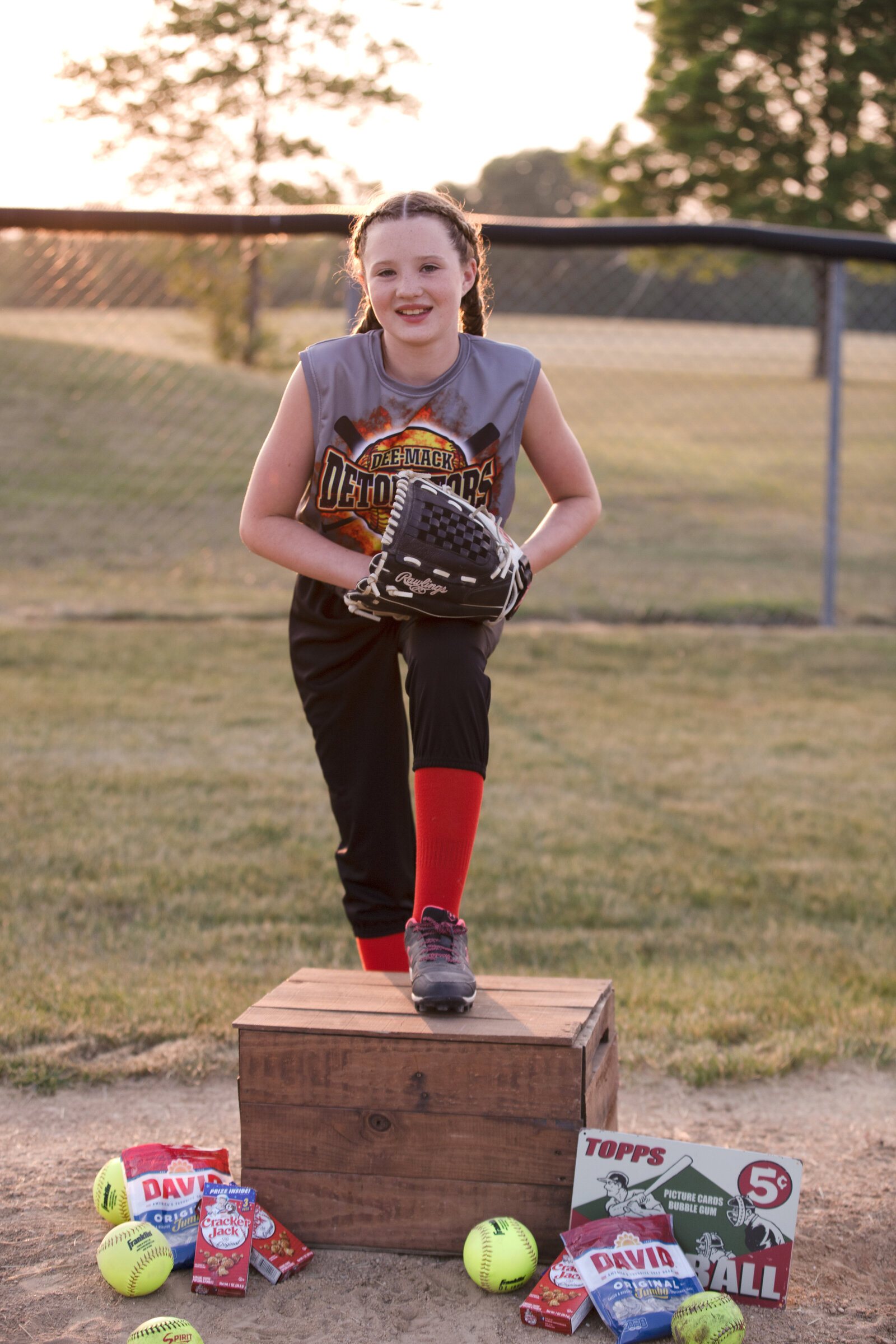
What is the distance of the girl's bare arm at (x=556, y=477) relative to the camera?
8.34 feet

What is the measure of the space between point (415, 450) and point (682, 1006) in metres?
1.91

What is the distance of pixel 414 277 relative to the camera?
2.40 meters

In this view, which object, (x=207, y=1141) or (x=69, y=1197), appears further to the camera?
(x=207, y=1141)

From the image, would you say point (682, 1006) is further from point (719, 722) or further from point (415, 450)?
point (719, 722)

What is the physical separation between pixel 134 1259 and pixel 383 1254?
459 mm

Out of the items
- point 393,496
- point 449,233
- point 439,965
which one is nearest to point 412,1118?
point 439,965

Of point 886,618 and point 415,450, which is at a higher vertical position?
point 415,450

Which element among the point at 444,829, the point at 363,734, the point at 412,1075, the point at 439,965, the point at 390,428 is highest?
the point at 390,428

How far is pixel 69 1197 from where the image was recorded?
246cm

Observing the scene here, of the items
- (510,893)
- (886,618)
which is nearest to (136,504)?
(886,618)

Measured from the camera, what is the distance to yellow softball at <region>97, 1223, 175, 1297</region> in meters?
2.09

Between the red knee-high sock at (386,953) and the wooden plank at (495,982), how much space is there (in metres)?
0.12

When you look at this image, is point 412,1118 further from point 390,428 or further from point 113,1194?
point 390,428

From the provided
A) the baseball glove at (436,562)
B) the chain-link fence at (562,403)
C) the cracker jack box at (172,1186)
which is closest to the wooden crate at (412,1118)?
the cracker jack box at (172,1186)
